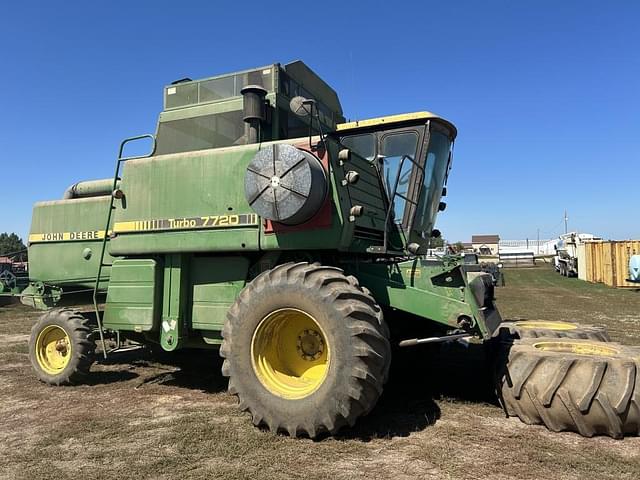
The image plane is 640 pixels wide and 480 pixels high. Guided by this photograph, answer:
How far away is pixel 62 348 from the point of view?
6988 millimetres

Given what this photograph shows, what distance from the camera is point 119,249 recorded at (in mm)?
6379

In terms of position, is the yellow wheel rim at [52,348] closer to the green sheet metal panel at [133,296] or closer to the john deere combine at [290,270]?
the john deere combine at [290,270]

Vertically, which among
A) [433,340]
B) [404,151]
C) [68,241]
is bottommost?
[433,340]

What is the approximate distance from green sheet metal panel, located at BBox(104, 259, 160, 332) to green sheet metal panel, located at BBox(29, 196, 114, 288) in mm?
1166

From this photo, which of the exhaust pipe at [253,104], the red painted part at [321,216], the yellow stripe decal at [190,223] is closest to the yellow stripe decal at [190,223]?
the yellow stripe decal at [190,223]

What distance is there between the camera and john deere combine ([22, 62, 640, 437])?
4.42 metres

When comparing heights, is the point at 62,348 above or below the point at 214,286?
below

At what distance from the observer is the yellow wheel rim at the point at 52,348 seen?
6.94 meters

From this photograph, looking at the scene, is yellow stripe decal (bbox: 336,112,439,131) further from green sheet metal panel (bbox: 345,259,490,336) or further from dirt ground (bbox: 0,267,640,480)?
dirt ground (bbox: 0,267,640,480)

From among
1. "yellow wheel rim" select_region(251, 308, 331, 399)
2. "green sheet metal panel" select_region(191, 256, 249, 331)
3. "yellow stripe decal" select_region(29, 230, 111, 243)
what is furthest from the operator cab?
"yellow stripe decal" select_region(29, 230, 111, 243)

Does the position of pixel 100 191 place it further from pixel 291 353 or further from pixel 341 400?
pixel 341 400

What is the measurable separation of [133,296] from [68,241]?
7.70 feet

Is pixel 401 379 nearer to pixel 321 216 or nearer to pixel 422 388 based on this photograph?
pixel 422 388

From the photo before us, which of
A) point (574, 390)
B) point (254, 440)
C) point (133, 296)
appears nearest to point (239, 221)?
point (133, 296)
